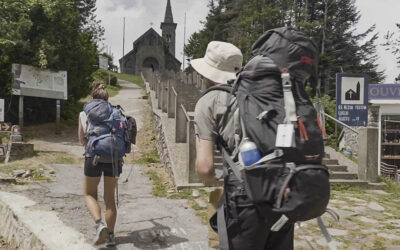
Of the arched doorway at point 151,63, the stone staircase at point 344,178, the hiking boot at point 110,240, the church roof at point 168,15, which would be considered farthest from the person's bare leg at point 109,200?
the church roof at point 168,15

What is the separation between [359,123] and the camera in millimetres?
8844

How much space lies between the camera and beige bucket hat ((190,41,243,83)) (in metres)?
2.31

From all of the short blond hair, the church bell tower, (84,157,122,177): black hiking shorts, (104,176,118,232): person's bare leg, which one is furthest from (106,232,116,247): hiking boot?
the church bell tower

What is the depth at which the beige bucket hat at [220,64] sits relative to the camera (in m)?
2.31

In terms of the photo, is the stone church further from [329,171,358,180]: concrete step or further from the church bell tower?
[329,171,358,180]: concrete step

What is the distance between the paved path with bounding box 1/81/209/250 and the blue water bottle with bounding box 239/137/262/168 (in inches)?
94.5

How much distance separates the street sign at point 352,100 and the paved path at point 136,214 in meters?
4.82

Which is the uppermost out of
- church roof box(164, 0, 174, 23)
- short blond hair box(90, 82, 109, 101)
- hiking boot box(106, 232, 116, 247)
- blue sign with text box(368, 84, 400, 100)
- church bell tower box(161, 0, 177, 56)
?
church roof box(164, 0, 174, 23)

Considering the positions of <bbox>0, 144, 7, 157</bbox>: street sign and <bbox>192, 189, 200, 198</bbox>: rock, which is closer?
<bbox>192, 189, 200, 198</bbox>: rock

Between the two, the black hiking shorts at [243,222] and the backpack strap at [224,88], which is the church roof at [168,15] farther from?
the black hiking shorts at [243,222]

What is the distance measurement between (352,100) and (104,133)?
6782 millimetres

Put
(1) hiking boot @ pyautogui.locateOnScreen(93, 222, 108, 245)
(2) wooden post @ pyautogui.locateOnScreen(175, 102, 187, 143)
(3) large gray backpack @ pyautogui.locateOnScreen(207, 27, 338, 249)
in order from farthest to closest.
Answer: (2) wooden post @ pyautogui.locateOnScreen(175, 102, 187, 143) < (1) hiking boot @ pyautogui.locateOnScreen(93, 222, 108, 245) < (3) large gray backpack @ pyautogui.locateOnScreen(207, 27, 338, 249)

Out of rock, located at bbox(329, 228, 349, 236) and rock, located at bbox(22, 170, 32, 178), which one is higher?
rock, located at bbox(22, 170, 32, 178)

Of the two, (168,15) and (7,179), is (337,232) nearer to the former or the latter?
(7,179)
